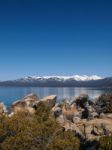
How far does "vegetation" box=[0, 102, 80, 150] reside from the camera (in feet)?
140

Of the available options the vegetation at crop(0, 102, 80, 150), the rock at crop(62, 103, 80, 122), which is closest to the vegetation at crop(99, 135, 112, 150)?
the vegetation at crop(0, 102, 80, 150)

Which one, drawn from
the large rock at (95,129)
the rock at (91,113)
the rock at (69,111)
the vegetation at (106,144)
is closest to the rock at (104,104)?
the rock at (91,113)

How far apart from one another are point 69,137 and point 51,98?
46.9 meters

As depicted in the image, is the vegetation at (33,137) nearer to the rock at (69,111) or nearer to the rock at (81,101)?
the rock at (69,111)

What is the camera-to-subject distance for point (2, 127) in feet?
164

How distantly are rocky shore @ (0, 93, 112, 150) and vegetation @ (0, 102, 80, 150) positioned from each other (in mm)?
4520

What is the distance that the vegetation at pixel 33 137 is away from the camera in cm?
4269

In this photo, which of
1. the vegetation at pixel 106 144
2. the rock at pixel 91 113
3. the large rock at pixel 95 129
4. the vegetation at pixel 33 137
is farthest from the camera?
the rock at pixel 91 113

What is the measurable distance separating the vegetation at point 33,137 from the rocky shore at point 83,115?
452cm

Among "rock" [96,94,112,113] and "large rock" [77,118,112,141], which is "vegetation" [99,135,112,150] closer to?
"large rock" [77,118,112,141]

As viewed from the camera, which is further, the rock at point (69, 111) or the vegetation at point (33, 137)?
the rock at point (69, 111)

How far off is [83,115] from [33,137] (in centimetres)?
3769

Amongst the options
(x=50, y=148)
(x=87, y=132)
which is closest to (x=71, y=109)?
(x=87, y=132)

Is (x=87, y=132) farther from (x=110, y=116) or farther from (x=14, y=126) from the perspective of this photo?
(x=14, y=126)
